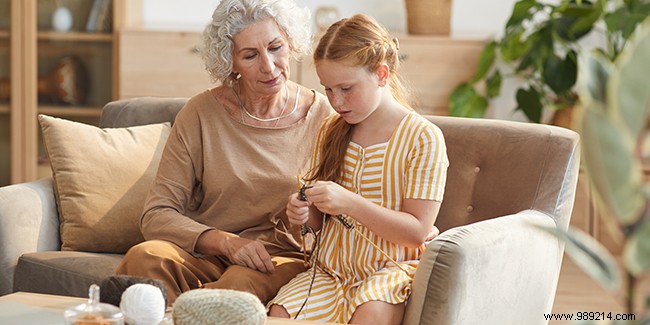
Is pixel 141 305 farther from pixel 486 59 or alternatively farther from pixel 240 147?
pixel 486 59

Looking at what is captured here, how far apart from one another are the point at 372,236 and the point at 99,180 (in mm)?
910

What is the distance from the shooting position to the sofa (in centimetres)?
169

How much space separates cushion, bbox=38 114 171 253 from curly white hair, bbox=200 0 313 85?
0.41 meters

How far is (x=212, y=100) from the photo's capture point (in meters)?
2.23

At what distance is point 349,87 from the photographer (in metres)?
1.82

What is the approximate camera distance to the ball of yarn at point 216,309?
1317 mm

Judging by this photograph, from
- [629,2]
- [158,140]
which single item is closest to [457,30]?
[629,2]

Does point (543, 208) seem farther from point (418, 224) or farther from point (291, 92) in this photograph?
point (291, 92)

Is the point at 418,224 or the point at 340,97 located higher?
the point at 340,97

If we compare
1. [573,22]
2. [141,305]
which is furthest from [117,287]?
[573,22]

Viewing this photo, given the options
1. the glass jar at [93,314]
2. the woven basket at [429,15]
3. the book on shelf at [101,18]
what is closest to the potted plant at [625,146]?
the glass jar at [93,314]

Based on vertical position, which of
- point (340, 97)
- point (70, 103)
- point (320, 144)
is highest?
point (340, 97)

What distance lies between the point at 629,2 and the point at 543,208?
6.49ft

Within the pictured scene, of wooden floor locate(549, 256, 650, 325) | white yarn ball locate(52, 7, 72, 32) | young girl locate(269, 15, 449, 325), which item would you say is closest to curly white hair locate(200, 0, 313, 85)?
young girl locate(269, 15, 449, 325)
